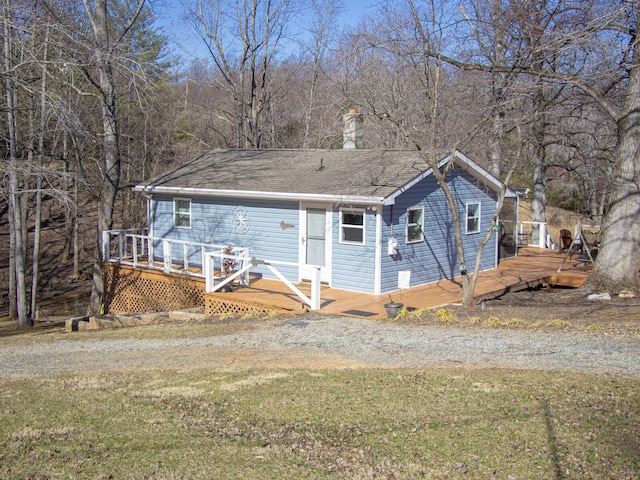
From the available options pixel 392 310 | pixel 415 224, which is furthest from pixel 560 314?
pixel 415 224

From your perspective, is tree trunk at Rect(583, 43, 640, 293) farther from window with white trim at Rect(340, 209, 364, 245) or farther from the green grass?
the green grass

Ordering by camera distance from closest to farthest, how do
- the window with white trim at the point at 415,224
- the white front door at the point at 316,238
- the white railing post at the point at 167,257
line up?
the white front door at the point at 316,238
the window with white trim at the point at 415,224
the white railing post at the point at 167,257

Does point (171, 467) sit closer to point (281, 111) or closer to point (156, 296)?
point (156, 296)

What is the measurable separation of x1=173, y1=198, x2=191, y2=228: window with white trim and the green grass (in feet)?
34.4

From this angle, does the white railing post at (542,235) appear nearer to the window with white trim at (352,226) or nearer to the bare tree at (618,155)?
the bare tree at (618,155)

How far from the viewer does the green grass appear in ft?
17.3

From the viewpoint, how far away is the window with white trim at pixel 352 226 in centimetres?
1484

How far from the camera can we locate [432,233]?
53.7 ft

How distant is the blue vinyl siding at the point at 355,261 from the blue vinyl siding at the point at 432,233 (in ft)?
0.96

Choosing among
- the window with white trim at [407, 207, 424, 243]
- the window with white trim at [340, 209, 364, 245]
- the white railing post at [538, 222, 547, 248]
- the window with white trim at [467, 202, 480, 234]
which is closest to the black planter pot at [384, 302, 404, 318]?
the window with white trim at [340, 209, 364, 245]

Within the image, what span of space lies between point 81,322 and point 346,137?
9058 millimetres

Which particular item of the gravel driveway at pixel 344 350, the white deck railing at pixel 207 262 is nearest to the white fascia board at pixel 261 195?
the white deck railing at pixel 207 262

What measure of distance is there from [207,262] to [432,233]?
584cm

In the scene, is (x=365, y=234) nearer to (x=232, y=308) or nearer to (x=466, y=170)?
(x=232, y=308)
